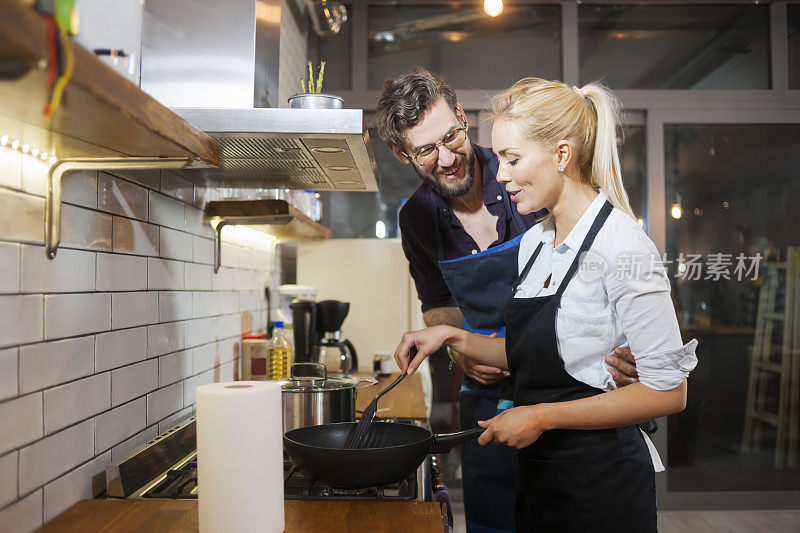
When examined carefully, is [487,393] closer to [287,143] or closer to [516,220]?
[516,220]

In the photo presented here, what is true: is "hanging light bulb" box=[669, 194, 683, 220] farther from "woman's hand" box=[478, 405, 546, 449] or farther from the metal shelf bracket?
Answer: the metal shelf bracket

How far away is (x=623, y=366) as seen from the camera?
1.23 m

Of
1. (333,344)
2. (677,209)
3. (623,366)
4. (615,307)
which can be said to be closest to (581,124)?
(615,307)

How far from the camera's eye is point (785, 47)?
356cm

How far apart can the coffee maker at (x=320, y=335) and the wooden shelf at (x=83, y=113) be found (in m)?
1.69

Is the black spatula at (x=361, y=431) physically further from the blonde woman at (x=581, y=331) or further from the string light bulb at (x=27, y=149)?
the string light bulb at (x=27, y=149)

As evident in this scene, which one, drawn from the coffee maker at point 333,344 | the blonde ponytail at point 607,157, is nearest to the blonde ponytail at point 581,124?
the blonde ponytail at point 607,157

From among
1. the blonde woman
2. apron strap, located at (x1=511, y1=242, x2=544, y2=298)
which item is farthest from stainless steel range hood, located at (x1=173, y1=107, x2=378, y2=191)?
apron strap, located at (x1=511, y1=242, x2=544, y2=298)

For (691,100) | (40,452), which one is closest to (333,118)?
(40,452)

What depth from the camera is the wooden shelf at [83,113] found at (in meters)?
0.47

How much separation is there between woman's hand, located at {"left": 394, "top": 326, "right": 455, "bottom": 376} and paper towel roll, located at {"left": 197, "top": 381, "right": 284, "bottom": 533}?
666mm

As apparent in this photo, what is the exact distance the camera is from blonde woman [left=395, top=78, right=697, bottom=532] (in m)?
1.15

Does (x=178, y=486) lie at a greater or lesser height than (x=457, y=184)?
lesser

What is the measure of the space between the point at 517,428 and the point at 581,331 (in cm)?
25
